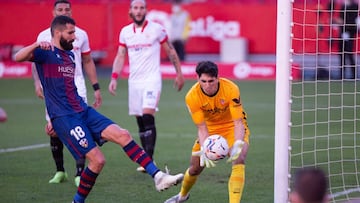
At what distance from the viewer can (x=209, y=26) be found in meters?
26.4

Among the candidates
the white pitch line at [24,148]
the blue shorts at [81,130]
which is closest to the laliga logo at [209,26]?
the white pitch line at [24,148]

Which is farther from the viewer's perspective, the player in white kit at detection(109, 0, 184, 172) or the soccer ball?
the player in white kit at detection(109, 0, 184, 172)

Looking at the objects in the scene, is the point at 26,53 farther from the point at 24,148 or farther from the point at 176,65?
the point at 24,148

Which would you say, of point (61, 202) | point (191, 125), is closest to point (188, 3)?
point (191, 125)

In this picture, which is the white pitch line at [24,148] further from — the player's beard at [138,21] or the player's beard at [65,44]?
the player's beard at [65,44]

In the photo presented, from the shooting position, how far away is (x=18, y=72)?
80.5 feet

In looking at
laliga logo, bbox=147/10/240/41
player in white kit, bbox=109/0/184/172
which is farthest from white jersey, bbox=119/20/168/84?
laliga logo, bbox=147/10/240/41

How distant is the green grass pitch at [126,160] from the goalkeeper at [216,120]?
0.80 m

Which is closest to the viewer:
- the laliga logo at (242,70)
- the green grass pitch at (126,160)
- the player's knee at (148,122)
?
the green grass pitch at (126,160)

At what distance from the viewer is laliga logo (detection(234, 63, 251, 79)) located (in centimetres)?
2359

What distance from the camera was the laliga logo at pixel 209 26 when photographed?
26.2 metres

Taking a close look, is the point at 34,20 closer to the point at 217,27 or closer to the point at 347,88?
the point at 217,27

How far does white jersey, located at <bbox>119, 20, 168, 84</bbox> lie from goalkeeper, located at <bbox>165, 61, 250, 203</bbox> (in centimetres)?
291

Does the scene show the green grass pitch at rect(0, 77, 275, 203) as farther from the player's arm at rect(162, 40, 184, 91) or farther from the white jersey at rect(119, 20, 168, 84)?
the white jersey at rect(119, 20, 168, 84)
